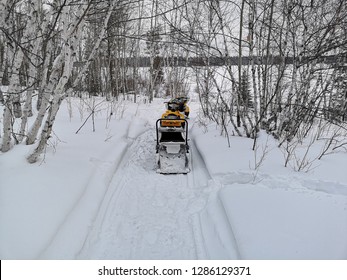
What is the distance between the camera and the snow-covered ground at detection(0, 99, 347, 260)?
2.67 m

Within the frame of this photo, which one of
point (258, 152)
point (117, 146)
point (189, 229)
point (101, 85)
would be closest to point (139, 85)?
point (101, 85)

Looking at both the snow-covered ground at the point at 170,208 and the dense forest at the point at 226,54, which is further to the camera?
the dense forest at the point at 226,54

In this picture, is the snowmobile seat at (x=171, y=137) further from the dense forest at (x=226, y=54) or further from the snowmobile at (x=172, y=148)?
the dense forest at (x=226, y=54)

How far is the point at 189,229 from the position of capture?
341 centimetres

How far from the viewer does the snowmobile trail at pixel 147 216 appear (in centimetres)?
299

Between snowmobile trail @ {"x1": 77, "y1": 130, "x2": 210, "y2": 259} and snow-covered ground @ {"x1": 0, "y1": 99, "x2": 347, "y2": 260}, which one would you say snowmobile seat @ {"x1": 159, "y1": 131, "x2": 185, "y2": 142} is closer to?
snowmobile trail @ {"x1": 77, "y1": 130, "x2": 210, "y2": 259}

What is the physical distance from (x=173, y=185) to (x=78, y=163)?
1690 mm

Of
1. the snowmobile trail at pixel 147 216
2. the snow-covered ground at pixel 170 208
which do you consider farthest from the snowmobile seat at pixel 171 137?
the snow-covered ground at pixel 170 208

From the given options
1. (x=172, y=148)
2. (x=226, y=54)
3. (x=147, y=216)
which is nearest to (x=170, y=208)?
(x=147, y=216)

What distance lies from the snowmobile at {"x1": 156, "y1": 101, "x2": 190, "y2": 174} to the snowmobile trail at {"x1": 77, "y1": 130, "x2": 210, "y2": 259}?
0.63 ft

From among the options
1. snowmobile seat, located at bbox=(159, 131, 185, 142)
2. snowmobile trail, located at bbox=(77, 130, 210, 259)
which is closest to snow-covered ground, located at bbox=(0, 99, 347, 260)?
snowmobile trail, located at bbox=(77, 130, 210, 259)

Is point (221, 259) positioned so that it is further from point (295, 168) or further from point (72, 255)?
point (295, 168)

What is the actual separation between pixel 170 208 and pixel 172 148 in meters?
1.98

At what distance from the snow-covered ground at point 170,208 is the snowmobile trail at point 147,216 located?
0.04 ft
